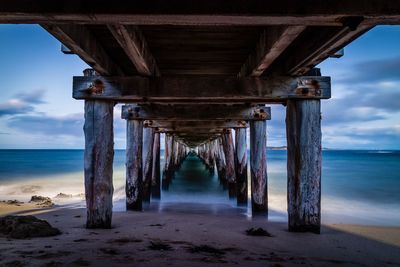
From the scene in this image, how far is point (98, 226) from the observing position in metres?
4.53

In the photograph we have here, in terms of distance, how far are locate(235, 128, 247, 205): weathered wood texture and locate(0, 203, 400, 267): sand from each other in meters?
4.37

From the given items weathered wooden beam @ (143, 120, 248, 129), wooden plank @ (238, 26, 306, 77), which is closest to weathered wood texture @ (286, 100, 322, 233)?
wooden plank @ (238, 26, 306, 77)

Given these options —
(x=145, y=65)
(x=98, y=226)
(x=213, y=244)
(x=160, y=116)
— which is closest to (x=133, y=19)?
(x=145, y=65)

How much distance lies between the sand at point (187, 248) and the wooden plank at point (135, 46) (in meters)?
1.94

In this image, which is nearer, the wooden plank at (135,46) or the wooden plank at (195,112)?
the wooden plank at (135,46)

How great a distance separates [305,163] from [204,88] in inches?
64.5

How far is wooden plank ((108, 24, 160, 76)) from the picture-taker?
270 centimetres

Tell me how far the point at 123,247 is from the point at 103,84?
2130 millimetres

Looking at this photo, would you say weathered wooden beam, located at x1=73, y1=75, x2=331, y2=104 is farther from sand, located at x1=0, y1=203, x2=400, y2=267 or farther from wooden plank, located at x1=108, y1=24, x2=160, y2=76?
sand, located at x1=0, y1=203, x2=400, y2=267

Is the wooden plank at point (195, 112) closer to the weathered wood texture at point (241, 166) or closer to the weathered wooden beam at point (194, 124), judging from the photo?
the weathered wooden beam at point (194, 124)
